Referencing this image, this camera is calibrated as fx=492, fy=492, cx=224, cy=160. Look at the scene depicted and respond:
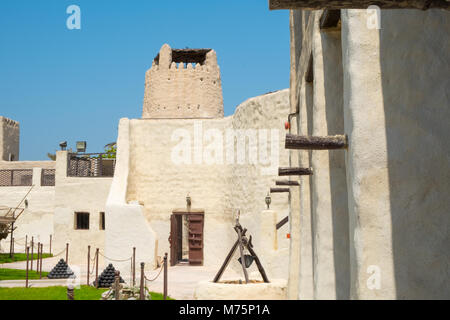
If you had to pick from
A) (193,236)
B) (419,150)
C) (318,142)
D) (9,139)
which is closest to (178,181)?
(193,236)

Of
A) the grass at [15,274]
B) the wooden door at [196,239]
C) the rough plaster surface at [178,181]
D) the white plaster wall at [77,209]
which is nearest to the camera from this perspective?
the grass at [15,274]

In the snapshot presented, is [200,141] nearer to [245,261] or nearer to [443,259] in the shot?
[245,261]

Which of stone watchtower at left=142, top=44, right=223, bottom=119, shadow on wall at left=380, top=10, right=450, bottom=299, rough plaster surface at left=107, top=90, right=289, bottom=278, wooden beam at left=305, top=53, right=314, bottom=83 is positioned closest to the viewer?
shadow on wall at left=380, top=10, right=450, bottom=299

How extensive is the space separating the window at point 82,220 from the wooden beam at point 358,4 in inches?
818

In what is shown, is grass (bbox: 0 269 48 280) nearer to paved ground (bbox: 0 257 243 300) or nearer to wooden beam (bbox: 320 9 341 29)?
paved ground (bbox: 0 257 243 300)

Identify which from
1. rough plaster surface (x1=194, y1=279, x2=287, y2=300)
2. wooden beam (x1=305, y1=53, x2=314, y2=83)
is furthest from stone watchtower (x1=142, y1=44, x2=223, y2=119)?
wooden beam (x1=305, y1=53, x2=314, y2=83)

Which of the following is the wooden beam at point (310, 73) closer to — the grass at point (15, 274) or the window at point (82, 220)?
the grass at point (15, 274)

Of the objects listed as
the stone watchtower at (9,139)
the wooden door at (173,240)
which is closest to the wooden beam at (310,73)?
the wooden door at (173,240)

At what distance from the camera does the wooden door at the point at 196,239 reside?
19.5 metres

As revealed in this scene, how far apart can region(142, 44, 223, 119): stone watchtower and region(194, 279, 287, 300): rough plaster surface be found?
53.6 feet

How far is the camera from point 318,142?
3.30m

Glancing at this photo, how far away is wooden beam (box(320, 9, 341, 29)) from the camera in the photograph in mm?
4484

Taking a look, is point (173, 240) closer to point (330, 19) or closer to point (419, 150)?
point (330, 19)

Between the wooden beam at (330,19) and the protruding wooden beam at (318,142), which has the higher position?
the wooden beam at (330,19)
